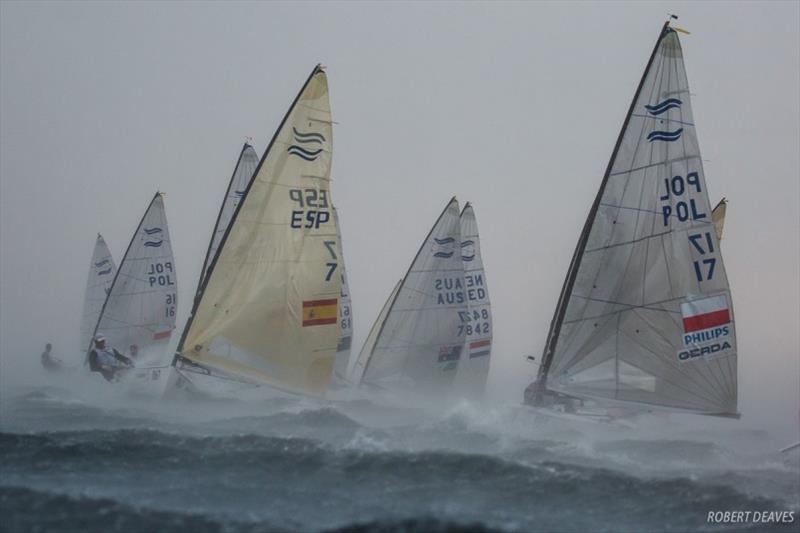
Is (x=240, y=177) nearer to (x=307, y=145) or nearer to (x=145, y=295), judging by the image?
(x=145, y=295)

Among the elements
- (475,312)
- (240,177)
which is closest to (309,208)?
(240,177)

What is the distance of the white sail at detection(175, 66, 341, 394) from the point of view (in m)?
27.5

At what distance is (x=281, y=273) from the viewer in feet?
91.0

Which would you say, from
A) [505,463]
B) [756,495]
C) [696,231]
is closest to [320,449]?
[505,463]

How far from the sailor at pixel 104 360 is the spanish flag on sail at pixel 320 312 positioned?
9.41m

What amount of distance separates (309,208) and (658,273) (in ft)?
32.3

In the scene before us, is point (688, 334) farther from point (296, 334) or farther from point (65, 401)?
point (65, 401)

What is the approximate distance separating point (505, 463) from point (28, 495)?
9.50 meters

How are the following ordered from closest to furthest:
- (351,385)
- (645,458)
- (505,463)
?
(505,463) < (645,458) < (351,385)

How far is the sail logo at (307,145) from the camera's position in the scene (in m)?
28.0

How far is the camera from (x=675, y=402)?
25516mm

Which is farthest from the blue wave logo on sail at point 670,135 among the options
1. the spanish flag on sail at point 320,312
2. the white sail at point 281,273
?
the spanish flag on sail at point 320,312

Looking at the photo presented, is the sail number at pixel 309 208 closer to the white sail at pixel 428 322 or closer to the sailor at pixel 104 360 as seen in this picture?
the sailor at pixel 104 360

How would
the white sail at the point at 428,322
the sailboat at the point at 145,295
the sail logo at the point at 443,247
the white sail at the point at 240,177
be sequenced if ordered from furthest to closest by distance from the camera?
the sailboat at the point at 145,295
the sail logo at the point at 443,247
the white sail at the point at 428,322
the white sail at the point at 240,177
